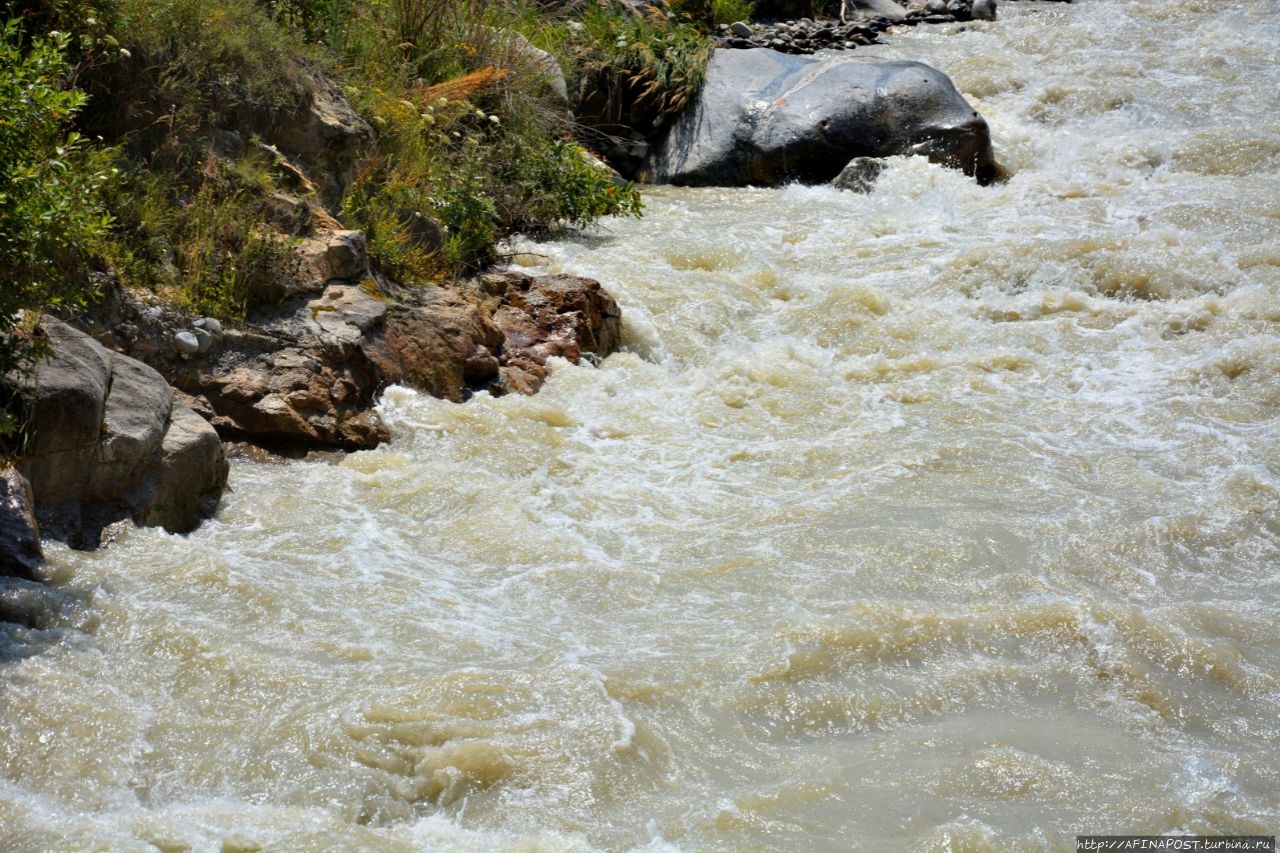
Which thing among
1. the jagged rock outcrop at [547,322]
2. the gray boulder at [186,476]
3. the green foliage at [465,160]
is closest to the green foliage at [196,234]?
the green foliage at [465,160]

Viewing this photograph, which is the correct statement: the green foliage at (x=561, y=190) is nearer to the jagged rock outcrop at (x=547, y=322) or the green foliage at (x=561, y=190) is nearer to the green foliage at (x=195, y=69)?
the jagged rock outcrop at (x=547, y=322)

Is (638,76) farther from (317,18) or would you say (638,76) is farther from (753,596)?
(753,596)

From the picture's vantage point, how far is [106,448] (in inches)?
189

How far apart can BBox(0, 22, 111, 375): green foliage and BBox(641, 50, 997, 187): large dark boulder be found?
7.14 m

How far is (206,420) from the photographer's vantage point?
5758 mm

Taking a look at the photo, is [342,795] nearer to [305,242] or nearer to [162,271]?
[162,271]

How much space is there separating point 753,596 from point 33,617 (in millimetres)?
2583

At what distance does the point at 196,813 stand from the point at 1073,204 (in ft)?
27.6

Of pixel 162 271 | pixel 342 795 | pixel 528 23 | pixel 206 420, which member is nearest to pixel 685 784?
pixel 342 795

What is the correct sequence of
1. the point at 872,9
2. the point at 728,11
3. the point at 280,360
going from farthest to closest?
the point at 872,9
the point at 728,11
the point at 280,360

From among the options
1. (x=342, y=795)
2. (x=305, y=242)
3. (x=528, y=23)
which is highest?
(x=528, y=23)

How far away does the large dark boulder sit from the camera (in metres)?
10.9

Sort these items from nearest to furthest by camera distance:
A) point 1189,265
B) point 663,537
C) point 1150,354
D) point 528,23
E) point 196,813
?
1. point 196,813
2. point 663,537
3. point 1150,354
4. point 1189,265
5. point 528,23

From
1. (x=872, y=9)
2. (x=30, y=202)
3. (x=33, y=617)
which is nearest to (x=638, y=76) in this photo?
(x=872, y=9)
